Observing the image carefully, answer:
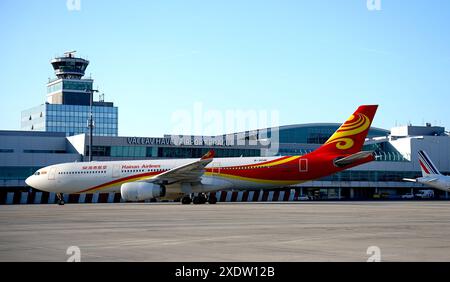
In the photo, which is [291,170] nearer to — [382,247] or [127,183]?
[127,183]

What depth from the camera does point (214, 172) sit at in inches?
2219

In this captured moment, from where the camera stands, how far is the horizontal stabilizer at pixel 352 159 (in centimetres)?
5256

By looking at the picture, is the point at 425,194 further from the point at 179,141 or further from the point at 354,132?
the point at 354,132

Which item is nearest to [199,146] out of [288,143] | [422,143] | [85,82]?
[288,143]

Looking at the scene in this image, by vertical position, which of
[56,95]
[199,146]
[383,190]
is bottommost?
[383,190]

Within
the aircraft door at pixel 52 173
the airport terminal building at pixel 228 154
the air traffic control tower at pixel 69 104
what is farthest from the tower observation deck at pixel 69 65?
the aircraft door at pixel 52 173

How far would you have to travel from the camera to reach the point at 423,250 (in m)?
14.9

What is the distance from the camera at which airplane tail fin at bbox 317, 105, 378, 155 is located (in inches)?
2158

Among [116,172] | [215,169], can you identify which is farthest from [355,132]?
[116,172]

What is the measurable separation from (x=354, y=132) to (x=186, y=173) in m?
14.3

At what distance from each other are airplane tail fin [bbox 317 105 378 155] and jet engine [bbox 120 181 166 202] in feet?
48.2

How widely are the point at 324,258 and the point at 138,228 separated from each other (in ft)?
35.2

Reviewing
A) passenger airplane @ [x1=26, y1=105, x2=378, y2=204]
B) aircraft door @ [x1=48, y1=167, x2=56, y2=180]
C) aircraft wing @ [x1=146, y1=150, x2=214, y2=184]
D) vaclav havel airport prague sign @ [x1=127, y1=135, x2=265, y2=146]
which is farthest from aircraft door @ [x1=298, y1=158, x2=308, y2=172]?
vaclav havel airport prague sign @ [x1=127, y1=135, x2=265, y2=146]

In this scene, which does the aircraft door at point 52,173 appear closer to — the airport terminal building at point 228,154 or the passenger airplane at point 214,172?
the passenger airplane at point 214,172
